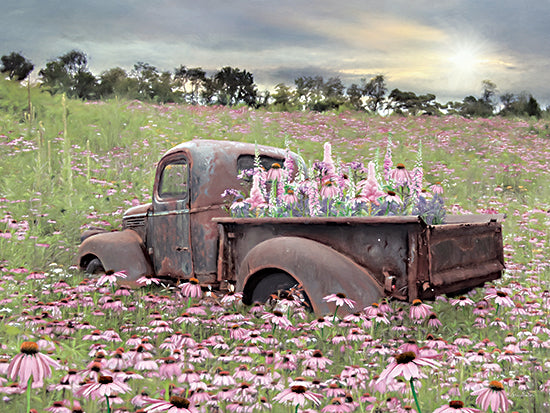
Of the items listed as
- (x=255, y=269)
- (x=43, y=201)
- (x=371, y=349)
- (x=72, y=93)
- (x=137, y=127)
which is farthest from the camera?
(x=72, y=93)

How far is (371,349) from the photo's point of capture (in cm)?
312

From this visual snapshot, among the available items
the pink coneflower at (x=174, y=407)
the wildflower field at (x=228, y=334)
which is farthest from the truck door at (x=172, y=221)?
the pink coneflower at (x=174, y=407)

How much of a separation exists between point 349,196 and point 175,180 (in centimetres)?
228

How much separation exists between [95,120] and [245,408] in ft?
41.9

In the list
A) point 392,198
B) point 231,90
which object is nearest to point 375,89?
point 231,90

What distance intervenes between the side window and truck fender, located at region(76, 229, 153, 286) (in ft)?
2.28

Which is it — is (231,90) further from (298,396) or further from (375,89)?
(298,396)

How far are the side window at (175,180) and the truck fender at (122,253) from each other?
2.28 feet

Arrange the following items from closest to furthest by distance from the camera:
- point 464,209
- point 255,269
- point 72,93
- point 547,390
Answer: point 547,390 < point 255,269 < point 464,209 < point 72,93

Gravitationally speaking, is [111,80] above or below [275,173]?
above

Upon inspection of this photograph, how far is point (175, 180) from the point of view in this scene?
18.6 ft

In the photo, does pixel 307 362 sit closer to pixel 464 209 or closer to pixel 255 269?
pixel 255 269

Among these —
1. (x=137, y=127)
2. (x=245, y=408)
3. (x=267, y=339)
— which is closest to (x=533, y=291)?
(x=267, y=339)

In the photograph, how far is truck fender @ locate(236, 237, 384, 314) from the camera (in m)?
3.55
